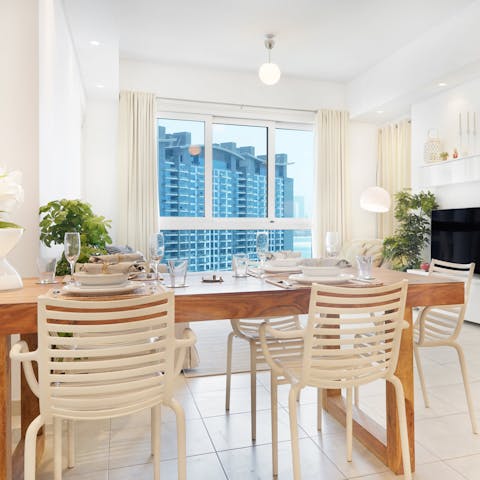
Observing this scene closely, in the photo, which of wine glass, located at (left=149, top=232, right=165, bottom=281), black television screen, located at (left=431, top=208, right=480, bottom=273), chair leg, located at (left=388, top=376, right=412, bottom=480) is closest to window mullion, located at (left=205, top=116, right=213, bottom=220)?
black television screen, located at (left=431, top=208, right=480, bottom=273)

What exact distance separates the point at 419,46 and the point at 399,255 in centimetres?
238

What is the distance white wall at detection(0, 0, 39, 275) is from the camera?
2.29m

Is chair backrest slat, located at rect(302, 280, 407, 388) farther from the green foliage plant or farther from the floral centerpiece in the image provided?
the green foliage plant

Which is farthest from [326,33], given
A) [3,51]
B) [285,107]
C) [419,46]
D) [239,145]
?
[3,51]

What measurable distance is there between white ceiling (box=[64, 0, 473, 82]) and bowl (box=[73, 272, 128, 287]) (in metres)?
2.66

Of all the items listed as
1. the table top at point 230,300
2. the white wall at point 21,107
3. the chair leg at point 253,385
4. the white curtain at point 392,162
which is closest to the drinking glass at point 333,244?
the table top at point 230,300

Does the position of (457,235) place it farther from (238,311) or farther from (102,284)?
(102,284)

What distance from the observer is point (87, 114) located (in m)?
5.52

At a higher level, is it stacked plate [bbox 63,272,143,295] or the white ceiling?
the white ceiling

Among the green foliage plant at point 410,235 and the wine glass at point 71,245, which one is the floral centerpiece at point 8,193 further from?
the green foliage plant at point 410,235

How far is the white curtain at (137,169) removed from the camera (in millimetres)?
5445

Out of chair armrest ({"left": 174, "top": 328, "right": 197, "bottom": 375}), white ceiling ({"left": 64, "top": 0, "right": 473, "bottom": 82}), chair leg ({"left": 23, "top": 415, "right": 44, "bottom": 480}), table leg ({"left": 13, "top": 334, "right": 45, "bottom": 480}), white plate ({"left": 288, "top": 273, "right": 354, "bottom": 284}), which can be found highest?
white ceiling ({"left": 64, "top": 0, "right": 473, "bottom": 82})

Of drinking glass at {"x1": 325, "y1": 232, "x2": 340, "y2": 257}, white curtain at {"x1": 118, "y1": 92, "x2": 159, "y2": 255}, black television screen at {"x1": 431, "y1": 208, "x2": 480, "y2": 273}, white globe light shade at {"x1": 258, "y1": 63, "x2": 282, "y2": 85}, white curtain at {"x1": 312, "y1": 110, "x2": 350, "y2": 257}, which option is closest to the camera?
drinking glass at {"x1": 325, "y1": 232, "x2": 340, "y2": 257}

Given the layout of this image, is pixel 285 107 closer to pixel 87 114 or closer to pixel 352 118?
pixel 352 118
